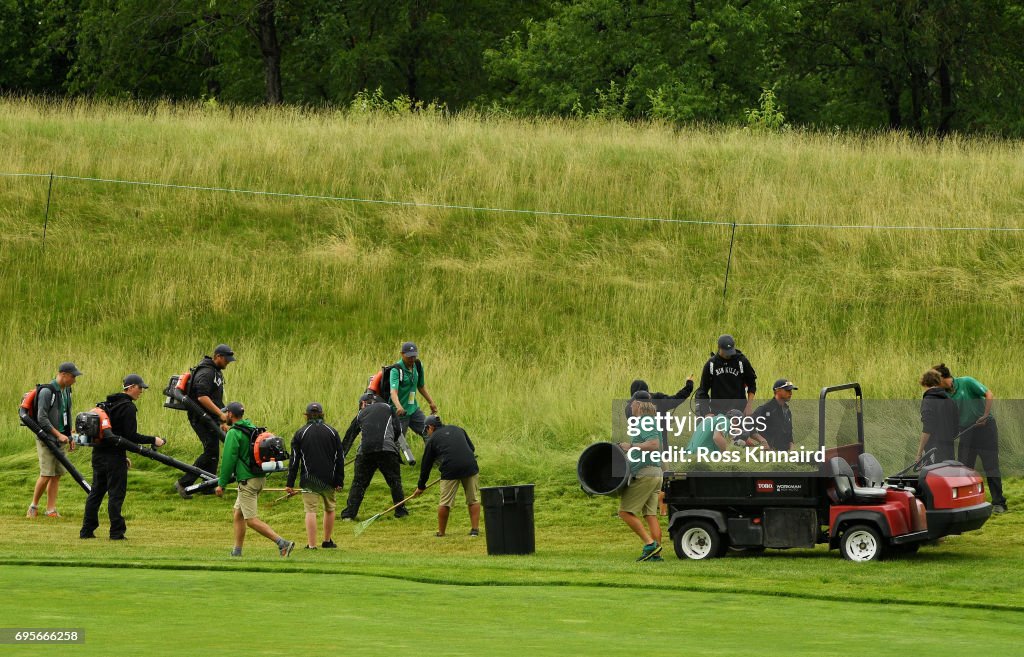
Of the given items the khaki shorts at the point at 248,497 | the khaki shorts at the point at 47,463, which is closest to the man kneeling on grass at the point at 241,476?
the khaki shorts at the point at 248,497

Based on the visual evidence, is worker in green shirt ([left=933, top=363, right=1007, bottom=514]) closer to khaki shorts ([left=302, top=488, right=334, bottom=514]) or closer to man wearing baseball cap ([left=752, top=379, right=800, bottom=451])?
man wearing baseball cap ([left=752, top=379, right=800, bottom=451])

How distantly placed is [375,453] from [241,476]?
11.1 feet

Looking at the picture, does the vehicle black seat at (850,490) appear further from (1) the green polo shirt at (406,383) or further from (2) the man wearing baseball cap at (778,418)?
(1) the green polo shirt at (406,383)

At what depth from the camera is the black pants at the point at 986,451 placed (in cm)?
1825

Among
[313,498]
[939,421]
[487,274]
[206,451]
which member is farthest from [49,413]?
[487,274]

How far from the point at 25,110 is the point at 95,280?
331 inches

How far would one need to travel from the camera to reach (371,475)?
19.3m

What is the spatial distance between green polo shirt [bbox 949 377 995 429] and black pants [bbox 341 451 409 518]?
687cm

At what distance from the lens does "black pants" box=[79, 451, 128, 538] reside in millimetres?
17141

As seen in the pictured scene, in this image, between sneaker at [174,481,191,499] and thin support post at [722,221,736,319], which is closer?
sneaker at [174,481,191,499]

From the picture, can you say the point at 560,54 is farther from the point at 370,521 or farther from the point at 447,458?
the point at 370,521

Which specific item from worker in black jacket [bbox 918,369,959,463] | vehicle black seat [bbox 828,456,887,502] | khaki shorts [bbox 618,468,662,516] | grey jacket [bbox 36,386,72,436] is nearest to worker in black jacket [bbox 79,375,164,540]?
grey jacket [bbox 36,386,72,436]

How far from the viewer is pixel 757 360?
26.8 metres

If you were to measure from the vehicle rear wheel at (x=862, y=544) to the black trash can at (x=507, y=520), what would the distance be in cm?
343
